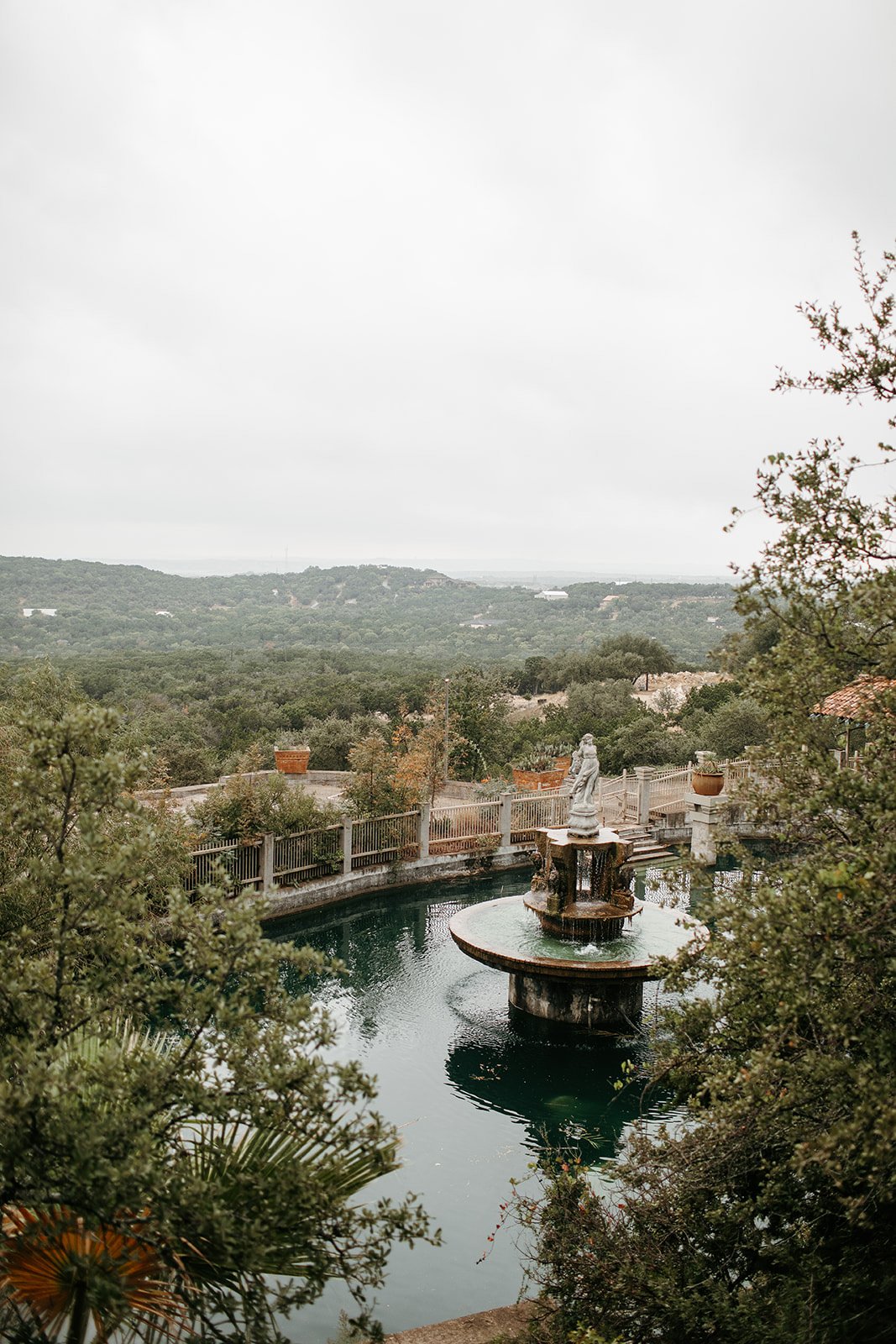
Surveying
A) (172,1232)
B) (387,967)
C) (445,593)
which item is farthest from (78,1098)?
(445,593)

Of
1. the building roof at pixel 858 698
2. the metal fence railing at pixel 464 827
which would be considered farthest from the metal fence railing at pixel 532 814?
the building roof at pixel 858 698

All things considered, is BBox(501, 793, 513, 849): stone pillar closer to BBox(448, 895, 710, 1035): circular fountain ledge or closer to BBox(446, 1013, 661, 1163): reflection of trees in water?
BBox(448, 895, 710, 1035): circular fountain ledge

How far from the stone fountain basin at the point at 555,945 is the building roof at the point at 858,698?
5.70m

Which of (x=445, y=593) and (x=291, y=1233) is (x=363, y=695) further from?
(x=445, y=593)

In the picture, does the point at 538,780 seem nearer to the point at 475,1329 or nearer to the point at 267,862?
the point at 267,862

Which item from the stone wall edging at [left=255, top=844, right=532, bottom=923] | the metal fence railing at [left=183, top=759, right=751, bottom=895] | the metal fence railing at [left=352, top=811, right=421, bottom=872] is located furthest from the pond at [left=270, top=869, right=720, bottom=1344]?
the metal fence railing at [left=352, top=811, right=421, bottom=872]

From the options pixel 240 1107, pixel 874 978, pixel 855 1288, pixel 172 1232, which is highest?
pixel 874 978

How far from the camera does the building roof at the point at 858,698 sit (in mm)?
5566

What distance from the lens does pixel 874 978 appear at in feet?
14.9

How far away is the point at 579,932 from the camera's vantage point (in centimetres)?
1383

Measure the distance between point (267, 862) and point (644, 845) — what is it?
9.15 m

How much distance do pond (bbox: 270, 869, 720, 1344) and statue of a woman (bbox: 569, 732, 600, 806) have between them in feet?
9.93

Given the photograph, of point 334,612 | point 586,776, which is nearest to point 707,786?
point 586,776

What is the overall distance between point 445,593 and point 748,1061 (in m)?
112
